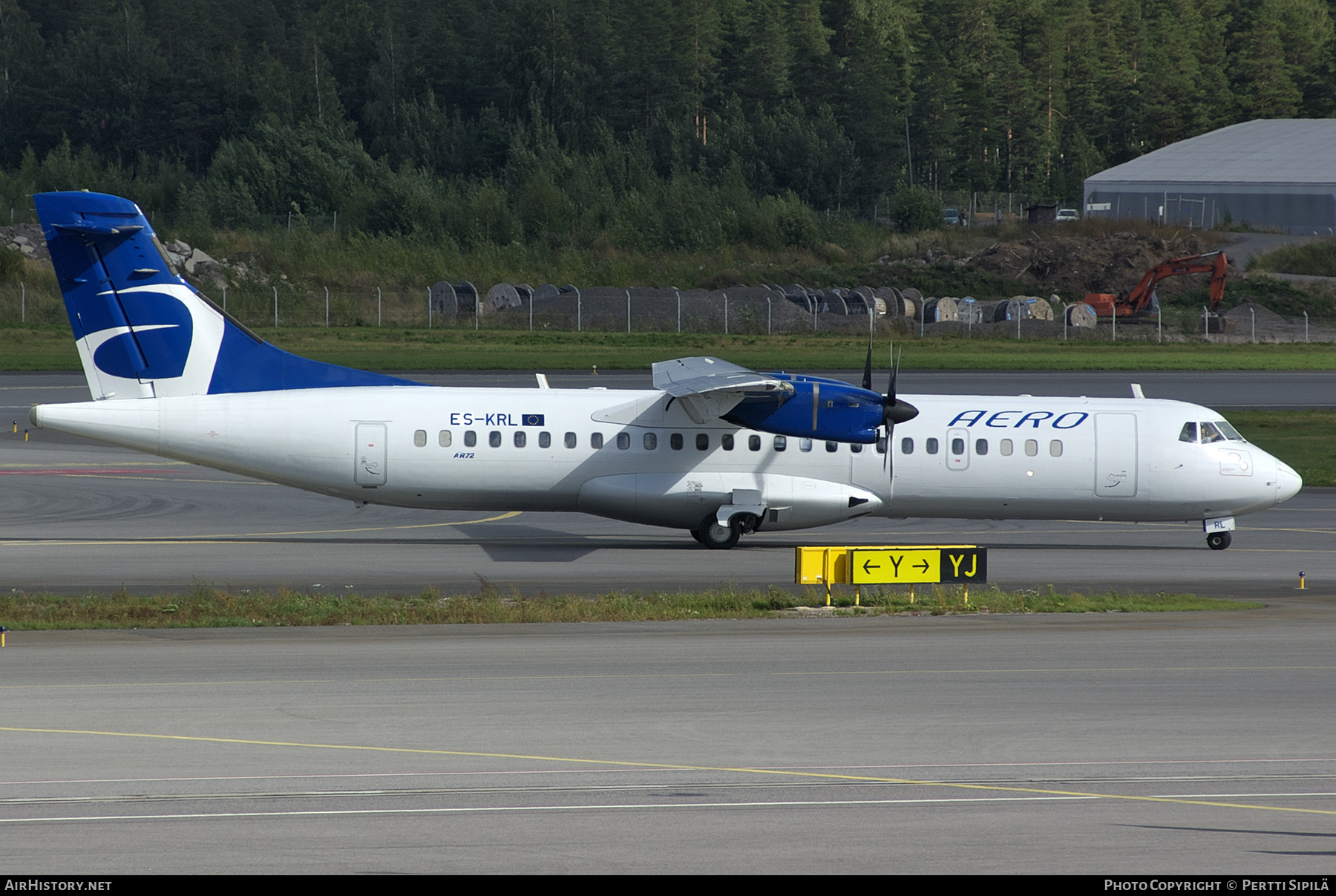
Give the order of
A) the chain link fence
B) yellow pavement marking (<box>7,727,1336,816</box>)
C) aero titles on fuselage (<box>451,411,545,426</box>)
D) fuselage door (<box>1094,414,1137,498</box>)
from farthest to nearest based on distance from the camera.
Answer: the chain link fence
fuselage door (<box>1094,414,1137,498</box>)
aero titles on fuselage (<box>451,411,545,426</box>)
yellow pavement marking (<box>7,727,1336,816</box>)

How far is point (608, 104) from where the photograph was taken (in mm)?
126875

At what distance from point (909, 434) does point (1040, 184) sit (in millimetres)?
115873

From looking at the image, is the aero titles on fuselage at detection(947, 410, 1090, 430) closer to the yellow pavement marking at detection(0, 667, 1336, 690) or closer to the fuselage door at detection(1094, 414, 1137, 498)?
the fuselage door at detection(1094, 414, 1137, 498)

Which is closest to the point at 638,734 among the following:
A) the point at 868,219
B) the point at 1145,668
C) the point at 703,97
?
the point at 1145,668

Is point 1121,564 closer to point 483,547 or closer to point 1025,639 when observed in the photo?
point 1025,639

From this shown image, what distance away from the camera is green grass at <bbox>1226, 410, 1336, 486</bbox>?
38.4 metres

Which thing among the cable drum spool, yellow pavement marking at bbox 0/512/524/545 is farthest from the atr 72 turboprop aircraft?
the cable drum spool

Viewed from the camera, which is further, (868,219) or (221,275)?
(868,219)

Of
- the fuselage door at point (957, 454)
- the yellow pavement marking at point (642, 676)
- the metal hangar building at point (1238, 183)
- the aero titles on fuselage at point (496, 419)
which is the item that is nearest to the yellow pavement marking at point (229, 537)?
the aero titles on fuselage at point (496, 419)

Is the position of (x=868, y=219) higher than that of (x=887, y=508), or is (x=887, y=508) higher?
(x=868, y=219)

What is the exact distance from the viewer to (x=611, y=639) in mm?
18516

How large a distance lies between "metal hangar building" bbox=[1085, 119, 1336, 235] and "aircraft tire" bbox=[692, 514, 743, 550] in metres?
93.4

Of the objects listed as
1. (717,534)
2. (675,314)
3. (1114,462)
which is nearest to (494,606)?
(717,534)

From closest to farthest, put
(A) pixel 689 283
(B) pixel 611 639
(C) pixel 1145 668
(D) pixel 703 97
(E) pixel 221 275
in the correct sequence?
1. (C) pixel 1145 668
2. (B) pixel 611 639
3. (E) pixel 221 275
4. (A) pixel 689 283
5. (D) pixel 703 97
